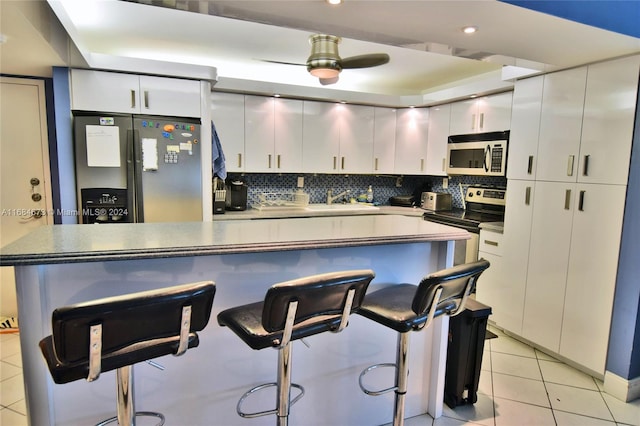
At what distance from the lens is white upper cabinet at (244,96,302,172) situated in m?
4.00

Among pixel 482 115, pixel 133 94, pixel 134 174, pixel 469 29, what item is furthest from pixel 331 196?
pixel 469 29

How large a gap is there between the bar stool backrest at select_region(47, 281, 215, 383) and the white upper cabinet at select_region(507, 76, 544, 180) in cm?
289

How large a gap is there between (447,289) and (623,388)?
74.5 inches

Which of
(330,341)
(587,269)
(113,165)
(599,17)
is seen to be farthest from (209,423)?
(599,17)

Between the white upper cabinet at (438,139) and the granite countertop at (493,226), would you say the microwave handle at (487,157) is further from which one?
the white upper cabinet at (438,139)

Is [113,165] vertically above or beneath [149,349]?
above

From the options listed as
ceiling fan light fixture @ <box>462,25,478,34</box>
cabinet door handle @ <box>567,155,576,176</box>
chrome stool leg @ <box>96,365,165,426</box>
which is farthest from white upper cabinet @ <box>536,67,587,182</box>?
chrome stool leg @ <box>96,365,165,426</box>

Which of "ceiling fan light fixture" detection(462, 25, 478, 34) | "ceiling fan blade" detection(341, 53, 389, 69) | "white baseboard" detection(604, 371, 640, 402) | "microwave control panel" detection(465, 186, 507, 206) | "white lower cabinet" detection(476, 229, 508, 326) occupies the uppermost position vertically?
"ceiling fan blade" detection(341, 53, 389, 69)

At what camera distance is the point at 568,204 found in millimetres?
2746

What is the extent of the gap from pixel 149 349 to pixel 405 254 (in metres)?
1.34

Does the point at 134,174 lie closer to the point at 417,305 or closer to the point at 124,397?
the point at 124,397

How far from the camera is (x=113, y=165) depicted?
9.94 ft

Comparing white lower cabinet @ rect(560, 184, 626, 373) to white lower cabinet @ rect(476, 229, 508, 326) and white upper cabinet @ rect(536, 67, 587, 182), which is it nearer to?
white upper cabinet @ rect(536, 67, 587, 182)

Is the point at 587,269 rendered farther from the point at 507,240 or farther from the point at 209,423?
the point at 209,423
